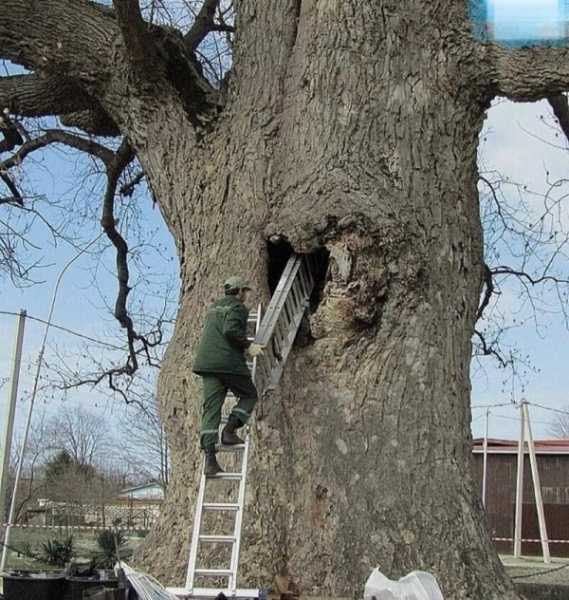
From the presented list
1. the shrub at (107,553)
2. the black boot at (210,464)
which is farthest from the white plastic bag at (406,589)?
the shrub at (107,553)

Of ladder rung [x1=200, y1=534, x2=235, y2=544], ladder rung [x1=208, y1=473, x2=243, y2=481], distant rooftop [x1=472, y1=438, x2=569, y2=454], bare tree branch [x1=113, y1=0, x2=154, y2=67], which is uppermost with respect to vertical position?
bare tree branch [x1=113, y1=0, x2=154, y2=67]

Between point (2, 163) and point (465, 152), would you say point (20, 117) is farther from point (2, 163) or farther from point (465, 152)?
point (465, 152)

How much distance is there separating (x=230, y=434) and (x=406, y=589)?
60.5 inches

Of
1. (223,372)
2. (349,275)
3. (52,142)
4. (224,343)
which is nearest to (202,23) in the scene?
(52,142)

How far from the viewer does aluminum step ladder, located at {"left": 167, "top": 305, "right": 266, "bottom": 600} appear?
4.79 m

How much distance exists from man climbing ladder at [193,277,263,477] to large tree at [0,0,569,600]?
496 millimetres

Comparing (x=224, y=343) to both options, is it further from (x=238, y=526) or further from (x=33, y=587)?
(x=33, y=587)

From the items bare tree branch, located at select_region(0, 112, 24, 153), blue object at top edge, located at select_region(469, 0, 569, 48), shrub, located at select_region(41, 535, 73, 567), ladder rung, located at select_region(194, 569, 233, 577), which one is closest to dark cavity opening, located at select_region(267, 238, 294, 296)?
ladder rung, located at select_region(194, 569, 233, 577)

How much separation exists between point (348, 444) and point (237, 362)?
97cm

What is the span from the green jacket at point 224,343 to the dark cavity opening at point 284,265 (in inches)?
44.1

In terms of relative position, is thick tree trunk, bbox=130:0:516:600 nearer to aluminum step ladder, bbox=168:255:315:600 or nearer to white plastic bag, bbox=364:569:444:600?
aluminum step ladder, bbox=168:255:315:600

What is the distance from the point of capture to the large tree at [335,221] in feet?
18.2

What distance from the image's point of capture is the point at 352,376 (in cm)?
592

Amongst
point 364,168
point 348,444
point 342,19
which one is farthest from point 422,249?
point 342,19
